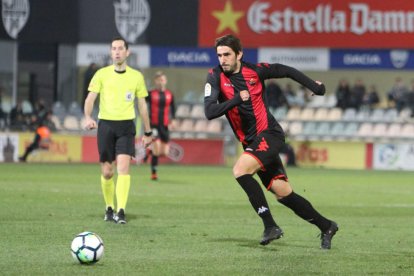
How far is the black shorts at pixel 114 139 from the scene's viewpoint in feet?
46.1

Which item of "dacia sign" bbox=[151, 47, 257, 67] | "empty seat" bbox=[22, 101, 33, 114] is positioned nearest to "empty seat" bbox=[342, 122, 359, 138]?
"dacia sign" bbox=[151, 47, 257, 67]

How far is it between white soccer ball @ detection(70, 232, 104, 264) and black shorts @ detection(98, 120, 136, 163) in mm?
4324

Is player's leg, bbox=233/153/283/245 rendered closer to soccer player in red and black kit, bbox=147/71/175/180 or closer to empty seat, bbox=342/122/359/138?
soccer player in red and black kit, bbox=147/71/175/180

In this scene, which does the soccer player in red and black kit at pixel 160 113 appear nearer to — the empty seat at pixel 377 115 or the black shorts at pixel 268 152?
the empty seat at pixel 377 115

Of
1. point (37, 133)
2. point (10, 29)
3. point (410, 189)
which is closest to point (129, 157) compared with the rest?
point (410, 189)

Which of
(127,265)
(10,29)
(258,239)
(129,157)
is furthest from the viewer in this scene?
(10,29)

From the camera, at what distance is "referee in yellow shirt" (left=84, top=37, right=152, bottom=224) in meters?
14.0

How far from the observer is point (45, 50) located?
114 ft

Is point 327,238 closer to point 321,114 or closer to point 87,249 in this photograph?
point 87,249

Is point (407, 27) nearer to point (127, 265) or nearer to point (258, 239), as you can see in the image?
point (258, 239)

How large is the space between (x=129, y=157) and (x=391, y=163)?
18533 millimetres

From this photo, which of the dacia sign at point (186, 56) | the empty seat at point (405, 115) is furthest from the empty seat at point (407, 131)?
the dacia sign at point (186, 56)

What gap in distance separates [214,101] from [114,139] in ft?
11.7

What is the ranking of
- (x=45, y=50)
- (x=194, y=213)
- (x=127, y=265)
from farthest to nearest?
(x=45, y=50)
(x=194, y=213)
(x=127, y=265)
